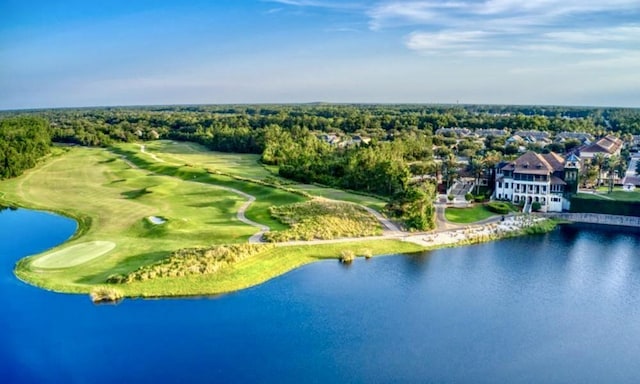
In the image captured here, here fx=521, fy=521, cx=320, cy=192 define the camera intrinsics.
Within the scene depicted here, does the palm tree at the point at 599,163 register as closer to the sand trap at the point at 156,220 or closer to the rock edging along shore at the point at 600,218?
the rock edging along shore at the point at 600,218

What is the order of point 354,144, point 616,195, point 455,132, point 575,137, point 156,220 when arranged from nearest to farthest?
point 156,220, point 616,195, point 354,144, point 575,137, point 455,132

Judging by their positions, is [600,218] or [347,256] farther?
[600,218]

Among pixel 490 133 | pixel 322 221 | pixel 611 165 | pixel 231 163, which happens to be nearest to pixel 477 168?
pixel 611 165

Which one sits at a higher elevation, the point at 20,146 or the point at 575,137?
the point at 575,137

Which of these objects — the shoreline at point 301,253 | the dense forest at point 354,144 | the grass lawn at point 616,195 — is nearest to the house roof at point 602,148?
the dense forest at point 354,144

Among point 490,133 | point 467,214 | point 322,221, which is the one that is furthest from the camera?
point 490,133

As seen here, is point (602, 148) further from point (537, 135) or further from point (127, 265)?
point (127, 265)
